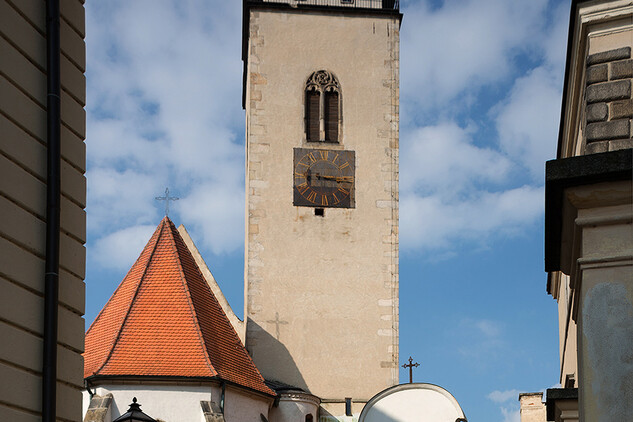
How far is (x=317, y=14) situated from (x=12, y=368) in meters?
21.3

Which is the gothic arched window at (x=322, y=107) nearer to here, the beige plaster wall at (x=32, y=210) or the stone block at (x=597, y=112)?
the stone block at (x=597, y=112)

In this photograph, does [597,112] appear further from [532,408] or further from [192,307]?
→ [192,307]

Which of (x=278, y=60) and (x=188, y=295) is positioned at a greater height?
(x=278, y=60)

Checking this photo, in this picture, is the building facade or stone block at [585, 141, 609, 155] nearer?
the building facade

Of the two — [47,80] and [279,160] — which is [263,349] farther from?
[47,80]

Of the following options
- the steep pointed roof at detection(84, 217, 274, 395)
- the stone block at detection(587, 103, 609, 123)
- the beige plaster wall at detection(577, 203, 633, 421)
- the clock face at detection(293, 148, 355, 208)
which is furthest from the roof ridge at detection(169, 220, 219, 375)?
the beige plaster wall at detection(577, 203, 633, 421)

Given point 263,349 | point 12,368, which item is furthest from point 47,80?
point 263,349

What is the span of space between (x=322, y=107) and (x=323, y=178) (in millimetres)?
1802

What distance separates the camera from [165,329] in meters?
21.6

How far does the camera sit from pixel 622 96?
27.9 feet

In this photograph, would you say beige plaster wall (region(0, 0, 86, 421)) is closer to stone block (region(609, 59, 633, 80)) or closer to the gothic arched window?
stone block (region(609, 59, 633, 80))

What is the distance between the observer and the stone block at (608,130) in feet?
27.4

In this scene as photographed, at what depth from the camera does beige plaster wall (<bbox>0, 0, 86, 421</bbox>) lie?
588 cm

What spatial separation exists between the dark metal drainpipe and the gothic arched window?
18.9 m
